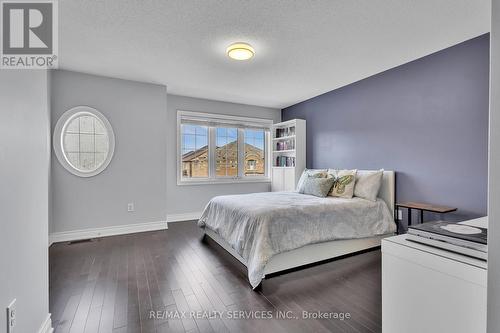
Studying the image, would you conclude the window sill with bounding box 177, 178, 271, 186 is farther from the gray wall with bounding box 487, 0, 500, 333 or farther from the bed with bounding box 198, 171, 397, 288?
the gray wall with bounding box 487, 0, 500, 333

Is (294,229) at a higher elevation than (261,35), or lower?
lower

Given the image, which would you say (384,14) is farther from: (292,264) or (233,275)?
(233,275)

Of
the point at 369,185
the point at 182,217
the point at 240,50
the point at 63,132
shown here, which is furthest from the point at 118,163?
the point at 369,185

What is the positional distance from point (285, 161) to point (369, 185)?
Answer: 2.22 metres

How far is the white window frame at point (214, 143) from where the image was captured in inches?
183

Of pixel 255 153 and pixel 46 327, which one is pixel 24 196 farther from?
pixel 255 153

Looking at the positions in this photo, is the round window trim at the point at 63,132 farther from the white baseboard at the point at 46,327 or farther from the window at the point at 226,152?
the white baseboard at the point at 46,327

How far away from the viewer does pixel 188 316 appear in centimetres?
170

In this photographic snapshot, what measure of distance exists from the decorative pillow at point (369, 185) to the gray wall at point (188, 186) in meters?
2.60

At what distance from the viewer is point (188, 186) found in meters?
4.71

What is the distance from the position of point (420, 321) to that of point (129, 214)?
393 centimetres

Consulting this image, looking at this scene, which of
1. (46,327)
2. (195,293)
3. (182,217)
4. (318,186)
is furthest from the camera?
(182,217)

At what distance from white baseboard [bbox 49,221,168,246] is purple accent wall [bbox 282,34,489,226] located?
11.5 feet

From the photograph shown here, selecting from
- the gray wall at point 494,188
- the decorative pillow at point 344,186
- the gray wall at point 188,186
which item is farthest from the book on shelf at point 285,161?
the gray wall at point 494,188
